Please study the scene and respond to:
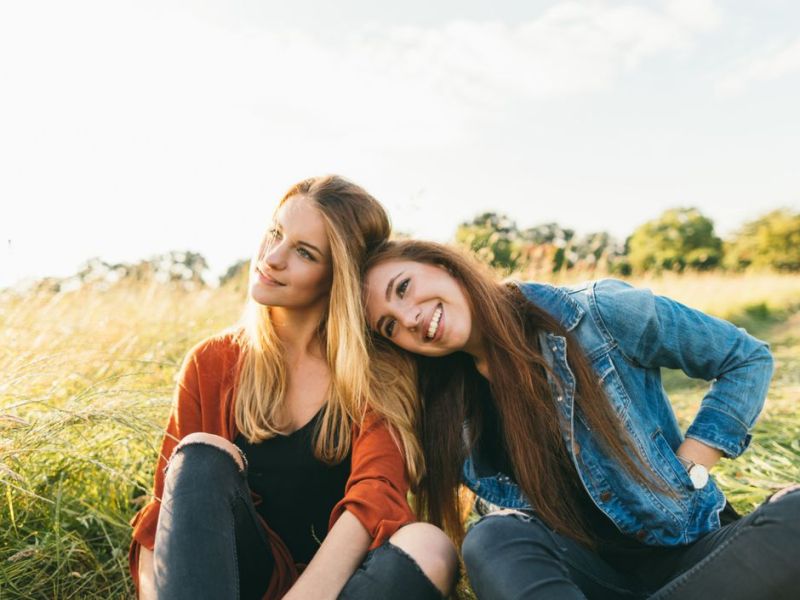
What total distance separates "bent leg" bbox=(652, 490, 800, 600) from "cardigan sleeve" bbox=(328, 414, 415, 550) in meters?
0.75

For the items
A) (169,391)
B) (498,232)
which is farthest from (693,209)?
(169,391)

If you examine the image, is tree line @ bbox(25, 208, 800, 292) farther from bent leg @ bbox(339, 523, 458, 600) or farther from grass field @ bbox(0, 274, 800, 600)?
bent leg @ bbox(339, 523, 458, 600)

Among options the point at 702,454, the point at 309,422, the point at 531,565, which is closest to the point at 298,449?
the point at 309,422

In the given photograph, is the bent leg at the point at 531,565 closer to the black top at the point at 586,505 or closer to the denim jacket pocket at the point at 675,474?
the black top at the point at 586,505

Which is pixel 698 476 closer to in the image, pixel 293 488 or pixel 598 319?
pixel 598 319

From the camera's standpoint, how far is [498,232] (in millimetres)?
5711

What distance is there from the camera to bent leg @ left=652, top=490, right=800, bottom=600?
1595mm

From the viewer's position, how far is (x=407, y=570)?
5.99 feet

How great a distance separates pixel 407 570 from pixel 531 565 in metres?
0.32

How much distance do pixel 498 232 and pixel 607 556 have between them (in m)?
3.76

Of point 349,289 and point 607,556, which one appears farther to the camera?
point 349,289

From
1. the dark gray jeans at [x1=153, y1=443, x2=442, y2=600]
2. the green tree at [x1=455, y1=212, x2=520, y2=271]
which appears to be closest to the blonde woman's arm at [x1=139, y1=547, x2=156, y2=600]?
the dark gray jeans at [x1=153, y1=443, x2=442, y2=600]

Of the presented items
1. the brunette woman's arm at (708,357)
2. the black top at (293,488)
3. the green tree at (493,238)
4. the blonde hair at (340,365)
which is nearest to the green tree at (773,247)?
the green tree at (493,238)

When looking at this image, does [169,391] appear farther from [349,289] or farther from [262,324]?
[349,289]
